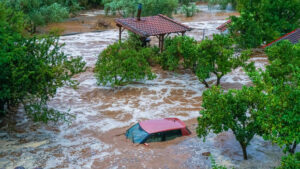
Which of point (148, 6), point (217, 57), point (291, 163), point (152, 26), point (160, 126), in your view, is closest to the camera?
A: point (291, 163)

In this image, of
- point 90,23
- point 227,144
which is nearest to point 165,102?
point 227,144

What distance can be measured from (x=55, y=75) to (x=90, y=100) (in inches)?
213

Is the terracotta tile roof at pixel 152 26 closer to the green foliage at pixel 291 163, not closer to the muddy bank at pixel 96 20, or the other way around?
the muddy bank at pixel 96 20

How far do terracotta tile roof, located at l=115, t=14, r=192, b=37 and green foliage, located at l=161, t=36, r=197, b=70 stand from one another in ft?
7.06

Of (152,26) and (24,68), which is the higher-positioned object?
(152,26)

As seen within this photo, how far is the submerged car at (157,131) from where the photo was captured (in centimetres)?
1241

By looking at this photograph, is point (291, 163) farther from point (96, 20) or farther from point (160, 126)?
point (96, 20)

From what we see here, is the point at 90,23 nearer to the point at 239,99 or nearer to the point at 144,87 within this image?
the point at 144,87

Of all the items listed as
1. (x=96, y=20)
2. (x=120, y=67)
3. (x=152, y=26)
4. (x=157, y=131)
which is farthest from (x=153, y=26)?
(x=96, y=20)

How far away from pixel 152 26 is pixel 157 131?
1445cm

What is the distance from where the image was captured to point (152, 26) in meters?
25.5

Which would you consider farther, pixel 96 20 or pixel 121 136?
A: pixel 96 20

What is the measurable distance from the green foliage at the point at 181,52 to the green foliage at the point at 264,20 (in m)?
8.22

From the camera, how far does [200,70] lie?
64.6 ft
